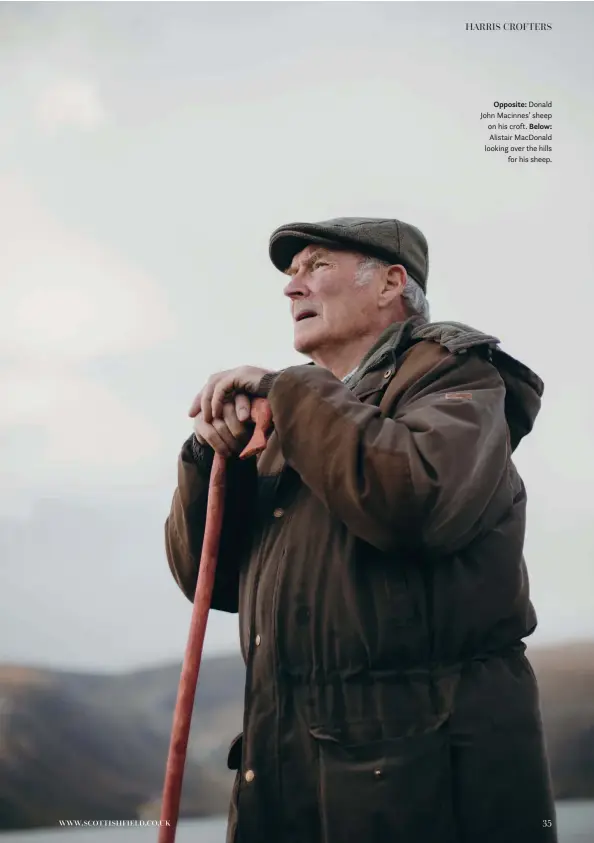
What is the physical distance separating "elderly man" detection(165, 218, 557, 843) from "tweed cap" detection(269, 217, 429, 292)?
1.12 feet

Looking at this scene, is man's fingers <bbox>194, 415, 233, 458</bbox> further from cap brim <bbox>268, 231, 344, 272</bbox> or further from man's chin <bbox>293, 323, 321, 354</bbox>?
cap brim <bbox>268, 231, 344, 272</bbox>

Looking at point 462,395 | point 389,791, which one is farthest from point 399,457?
point 389,791

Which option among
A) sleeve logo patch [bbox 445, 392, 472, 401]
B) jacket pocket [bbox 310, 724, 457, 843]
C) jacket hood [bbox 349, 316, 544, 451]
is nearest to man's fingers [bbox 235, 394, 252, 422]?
jacket hood [bbox 349, 316, 544, 451]

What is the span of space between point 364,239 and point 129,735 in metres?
1.58

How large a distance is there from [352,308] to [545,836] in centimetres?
100

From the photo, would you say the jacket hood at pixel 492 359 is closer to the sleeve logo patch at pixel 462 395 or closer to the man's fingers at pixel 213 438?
the sleeve logo patch at pixel 462 395

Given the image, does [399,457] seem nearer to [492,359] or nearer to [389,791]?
[492,359]

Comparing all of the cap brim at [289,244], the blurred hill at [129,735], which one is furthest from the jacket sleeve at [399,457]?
the blurred hill at [129,735]

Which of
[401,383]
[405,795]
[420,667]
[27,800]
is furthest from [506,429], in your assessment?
[27,800]

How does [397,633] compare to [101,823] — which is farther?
[101,823]

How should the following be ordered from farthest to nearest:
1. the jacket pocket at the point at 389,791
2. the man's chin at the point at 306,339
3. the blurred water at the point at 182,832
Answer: the blurred water at the point at 182,832 < the man's chin at the point at 306,339 < the jacket pocket at the point at 389,791

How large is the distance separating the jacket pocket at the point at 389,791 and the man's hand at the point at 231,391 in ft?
1.86

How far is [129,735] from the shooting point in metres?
2.55

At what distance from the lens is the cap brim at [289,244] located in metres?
1.84
